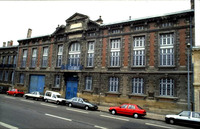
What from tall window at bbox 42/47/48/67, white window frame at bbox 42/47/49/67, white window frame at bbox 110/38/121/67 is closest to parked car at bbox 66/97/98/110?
white window frame at bbox 110/38/121/67

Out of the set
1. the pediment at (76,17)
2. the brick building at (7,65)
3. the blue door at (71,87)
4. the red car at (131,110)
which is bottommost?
the red car at (131,110)

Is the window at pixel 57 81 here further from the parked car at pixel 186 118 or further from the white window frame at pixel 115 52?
the parked car at pixel 186 118

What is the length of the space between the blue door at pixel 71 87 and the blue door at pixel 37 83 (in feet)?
19.5

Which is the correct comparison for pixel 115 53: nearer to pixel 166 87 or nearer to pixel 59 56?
pixel 166 87

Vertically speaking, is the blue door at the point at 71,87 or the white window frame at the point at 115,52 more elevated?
the white window frame at the point at 115,52

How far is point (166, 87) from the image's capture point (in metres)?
16.7

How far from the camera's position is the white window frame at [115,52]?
66.5 ft

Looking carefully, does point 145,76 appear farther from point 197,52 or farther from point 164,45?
point 197,52

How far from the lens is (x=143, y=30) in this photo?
18734 millimetres

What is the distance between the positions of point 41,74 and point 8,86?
38.8ft

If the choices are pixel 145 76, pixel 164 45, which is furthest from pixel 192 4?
pixel 145 76

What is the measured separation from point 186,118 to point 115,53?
1174 centimetres

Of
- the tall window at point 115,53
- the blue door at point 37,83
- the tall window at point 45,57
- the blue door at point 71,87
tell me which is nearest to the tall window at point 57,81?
the blue door at point 71,87

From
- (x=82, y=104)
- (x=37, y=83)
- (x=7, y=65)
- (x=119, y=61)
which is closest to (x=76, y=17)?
(x=119, y=61)
